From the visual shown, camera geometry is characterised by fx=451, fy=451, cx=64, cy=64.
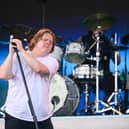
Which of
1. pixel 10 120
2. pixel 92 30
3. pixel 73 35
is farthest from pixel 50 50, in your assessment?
pixel 73 35

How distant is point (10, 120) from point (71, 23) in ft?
19.6

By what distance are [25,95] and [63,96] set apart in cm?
393

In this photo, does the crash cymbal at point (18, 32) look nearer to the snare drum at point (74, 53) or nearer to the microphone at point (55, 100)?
the microphone at point (55, 100)

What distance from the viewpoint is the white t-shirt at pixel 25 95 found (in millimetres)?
3090

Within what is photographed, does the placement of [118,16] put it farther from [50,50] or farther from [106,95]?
[50,50]

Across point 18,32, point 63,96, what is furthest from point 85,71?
point 18,32

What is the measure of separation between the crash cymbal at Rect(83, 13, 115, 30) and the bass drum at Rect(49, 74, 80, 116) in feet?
3.36

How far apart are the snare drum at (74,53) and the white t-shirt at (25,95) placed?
13.9 ft

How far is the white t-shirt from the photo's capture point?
309 centimetres

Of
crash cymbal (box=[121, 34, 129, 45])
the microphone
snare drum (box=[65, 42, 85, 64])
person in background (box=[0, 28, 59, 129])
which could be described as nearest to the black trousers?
person in background (box=[0, 28, 59, 129])

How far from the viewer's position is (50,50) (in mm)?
3291

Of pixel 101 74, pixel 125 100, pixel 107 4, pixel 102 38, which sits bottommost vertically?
pixel 125 100

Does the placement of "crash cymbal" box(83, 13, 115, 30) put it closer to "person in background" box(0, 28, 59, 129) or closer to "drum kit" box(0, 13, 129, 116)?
"drum kit" box(0, 13, 129, 116)

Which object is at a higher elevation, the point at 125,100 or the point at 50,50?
the point at 50,50
